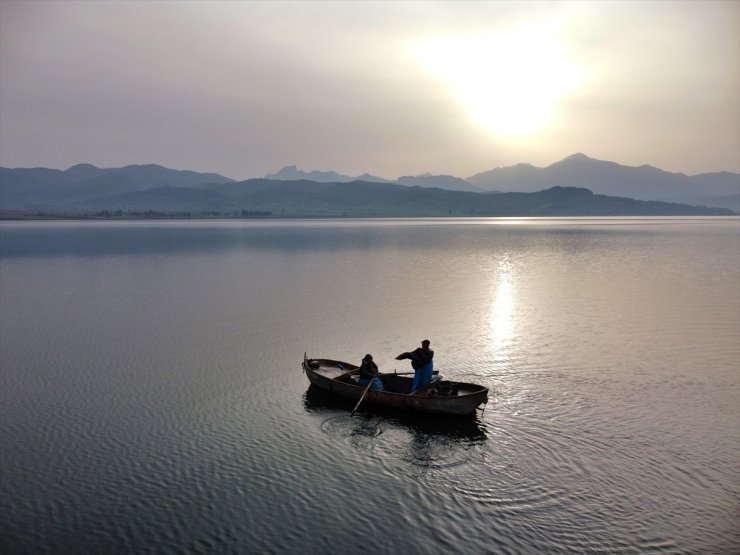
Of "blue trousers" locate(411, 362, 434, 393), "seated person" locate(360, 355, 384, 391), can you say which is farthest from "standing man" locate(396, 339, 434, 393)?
"seated person" locate(360, 355, 384, 391)

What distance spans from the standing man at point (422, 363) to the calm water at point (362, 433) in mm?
2120

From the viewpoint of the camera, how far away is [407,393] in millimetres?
25609

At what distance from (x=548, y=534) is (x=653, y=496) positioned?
482 centimetres

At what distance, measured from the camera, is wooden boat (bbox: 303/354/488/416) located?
902 inches

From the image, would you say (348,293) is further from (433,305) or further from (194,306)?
(194,306)

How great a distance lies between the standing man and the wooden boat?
0.53 m

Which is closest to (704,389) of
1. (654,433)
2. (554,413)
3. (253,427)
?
(654,433)

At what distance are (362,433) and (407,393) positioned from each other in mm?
4254

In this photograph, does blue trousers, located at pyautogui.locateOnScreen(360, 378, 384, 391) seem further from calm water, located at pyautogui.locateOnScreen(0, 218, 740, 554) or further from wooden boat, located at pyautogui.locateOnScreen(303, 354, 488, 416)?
calm water, located at pyautogui.locateOnScreen(0, 218, 740, 554)

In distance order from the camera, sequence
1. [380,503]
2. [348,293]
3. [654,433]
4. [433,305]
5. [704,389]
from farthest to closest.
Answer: [348,293], [433,305], [704,389], [654,433], [380,503]

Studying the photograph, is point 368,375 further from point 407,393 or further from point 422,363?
point 422,363

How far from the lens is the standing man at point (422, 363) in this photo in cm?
2417

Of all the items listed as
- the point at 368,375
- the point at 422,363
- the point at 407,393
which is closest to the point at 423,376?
the point at 422,363

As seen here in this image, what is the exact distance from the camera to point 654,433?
21672 mm
